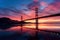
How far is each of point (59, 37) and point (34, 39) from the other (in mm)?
957

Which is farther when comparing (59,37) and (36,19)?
(36,19)

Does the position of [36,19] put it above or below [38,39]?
above

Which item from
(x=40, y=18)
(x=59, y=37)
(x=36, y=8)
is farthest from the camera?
(x=36, y=8)

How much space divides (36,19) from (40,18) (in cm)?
26

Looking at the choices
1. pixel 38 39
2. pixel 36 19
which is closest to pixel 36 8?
pixel 36 19

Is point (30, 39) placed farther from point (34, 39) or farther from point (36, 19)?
point (36, 19)

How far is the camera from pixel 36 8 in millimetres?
7438

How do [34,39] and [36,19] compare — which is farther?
[36,19]

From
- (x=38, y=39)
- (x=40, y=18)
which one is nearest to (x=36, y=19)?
(x=40, y=18)

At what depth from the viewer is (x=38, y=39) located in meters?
5.93

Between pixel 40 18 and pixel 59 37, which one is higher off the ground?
pixel 40 18

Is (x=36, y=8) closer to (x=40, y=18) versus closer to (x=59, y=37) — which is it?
(x=40, y=18)

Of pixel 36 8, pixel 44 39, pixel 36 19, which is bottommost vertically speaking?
pixel 44 39

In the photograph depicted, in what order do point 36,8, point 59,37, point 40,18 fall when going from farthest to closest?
point 36,8
point 40,18
point 59,37
